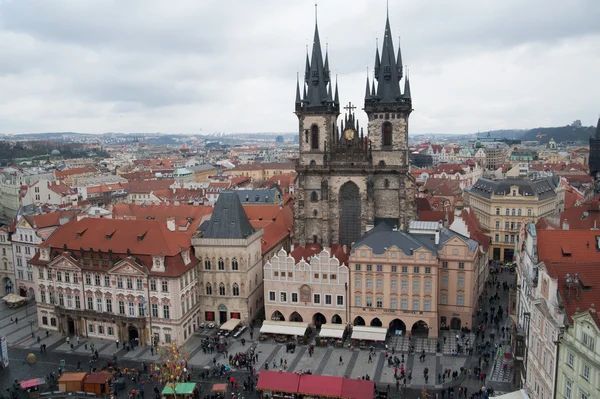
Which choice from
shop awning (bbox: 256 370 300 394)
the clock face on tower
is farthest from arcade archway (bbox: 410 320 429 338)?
the clock face on tower

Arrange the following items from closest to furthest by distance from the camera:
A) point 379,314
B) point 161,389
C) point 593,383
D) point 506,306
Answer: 1. point 593,383
2. point 161,389
3. point 379,314
4. point 506,306

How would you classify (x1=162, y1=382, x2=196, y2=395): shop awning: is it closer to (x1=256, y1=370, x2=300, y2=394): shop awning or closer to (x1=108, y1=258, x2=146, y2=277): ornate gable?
(x1=256, y1=370, x2=300, y2=394): shop awning

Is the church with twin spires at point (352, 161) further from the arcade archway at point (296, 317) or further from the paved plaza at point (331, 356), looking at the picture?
the paved plaza at point (331, 356)

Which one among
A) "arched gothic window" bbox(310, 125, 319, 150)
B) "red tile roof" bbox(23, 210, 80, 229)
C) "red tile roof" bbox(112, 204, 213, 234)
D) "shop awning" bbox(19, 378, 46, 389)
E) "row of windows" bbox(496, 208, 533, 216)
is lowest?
"shop awning" bbox(19, 378, 46, 389)

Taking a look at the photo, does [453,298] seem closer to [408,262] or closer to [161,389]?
[408,262]

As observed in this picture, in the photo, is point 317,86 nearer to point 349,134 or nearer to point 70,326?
point 349,134

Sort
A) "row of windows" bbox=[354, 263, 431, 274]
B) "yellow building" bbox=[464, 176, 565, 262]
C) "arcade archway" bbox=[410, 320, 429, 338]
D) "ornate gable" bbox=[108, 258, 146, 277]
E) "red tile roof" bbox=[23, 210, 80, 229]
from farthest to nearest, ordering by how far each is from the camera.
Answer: "yellow building" bbox=[464, 176, 565, 262]
"red tile roof" bbox=[23, 210, 80, 229]
"arcade archway" bbox=[410, 320, 429, 338]
"ornate gable" bbox=[108, 258, 146, 277]
"row of windows" bbox=[354, 263, 431, 274]

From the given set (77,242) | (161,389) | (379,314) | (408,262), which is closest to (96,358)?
(161,389)

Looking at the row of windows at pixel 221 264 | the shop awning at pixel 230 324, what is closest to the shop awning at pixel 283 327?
the shop awning at pixel 230 324
